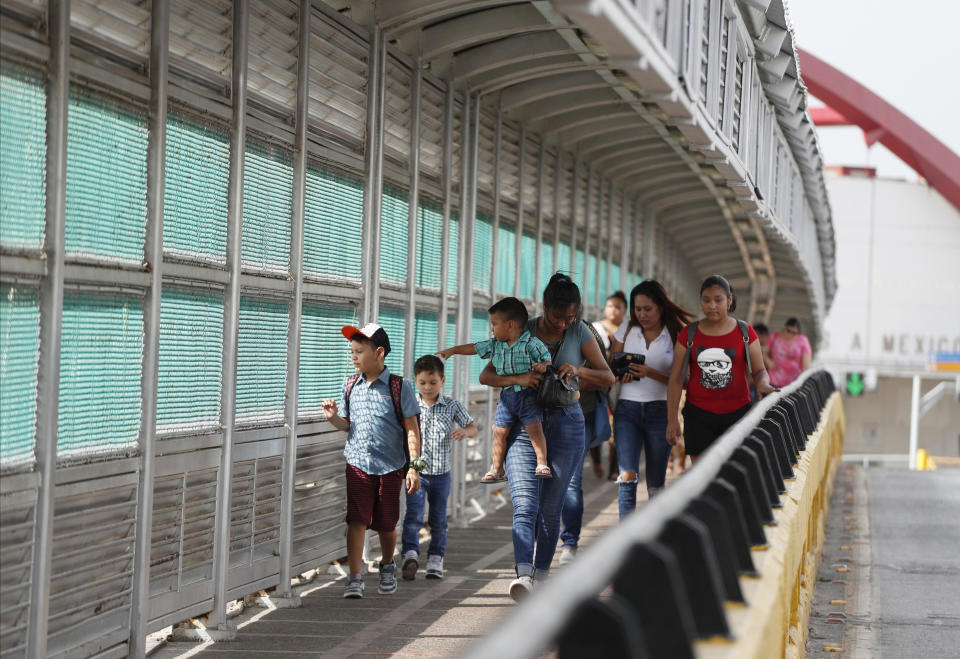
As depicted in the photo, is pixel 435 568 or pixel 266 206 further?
pixel 435 568

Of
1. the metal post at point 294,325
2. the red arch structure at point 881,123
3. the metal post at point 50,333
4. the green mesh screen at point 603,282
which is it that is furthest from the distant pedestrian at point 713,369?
the red arch structure at point 881,123

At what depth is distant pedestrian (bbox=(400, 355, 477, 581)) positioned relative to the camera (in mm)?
9242

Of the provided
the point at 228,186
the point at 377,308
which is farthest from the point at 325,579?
the point at 228,186

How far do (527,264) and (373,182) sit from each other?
504 cm

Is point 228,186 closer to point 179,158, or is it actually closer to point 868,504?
point 179,158

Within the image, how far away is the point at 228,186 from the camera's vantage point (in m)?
7.39

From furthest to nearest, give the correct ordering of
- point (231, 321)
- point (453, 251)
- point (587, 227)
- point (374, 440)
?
point (587, 227) → point (453, 251) → point (374, 440) → point (231, 321)

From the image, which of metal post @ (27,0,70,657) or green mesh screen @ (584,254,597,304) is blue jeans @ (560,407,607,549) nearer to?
metal post @ (27,0,70,657)

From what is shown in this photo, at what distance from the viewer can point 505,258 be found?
13500 mm


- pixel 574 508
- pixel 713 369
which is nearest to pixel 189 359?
pixel 574 508

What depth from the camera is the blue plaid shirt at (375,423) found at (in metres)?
8.29

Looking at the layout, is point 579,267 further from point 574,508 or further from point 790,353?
point 574,508

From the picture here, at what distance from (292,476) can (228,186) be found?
6.03 ft

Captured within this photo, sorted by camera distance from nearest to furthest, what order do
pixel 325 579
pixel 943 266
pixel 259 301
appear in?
pixel 259 301 → pixel 325 579 → pixel 943 266
